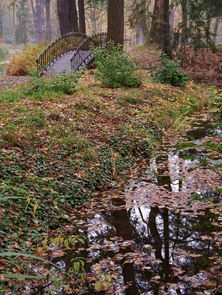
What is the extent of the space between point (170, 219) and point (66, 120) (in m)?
4.46

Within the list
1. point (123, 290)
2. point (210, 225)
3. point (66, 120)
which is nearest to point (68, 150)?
point (66, 120)

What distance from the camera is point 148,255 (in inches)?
199

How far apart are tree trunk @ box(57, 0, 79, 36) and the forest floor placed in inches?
501

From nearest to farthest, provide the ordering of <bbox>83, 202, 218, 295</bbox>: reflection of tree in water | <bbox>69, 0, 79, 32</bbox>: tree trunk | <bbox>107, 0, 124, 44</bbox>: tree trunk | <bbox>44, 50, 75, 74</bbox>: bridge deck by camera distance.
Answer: <bbox>83, 202, 218, 295</bbox>: reflection of tree in water
<bbox>107, 0, 124, 44</bbox>: tree trunk
<bbox>44, 50, 75, 74</bbox>: bridge deck
<bbox>69, 0, 79, 32</bbox>: tree trunk

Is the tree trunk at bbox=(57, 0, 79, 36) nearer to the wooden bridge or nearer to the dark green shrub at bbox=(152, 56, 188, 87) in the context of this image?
the wooden bridge

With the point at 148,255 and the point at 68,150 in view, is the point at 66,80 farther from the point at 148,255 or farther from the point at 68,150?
the point at 148,255

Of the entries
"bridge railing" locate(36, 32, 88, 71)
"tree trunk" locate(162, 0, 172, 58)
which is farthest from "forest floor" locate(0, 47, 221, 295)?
"tree trunk" locate(162, 0, 172, 58)

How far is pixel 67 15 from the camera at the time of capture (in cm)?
2353

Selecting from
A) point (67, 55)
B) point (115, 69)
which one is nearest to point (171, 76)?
point (115, 69)

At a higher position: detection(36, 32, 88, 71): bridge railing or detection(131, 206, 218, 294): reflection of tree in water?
detection(36, 32, 88, 71): bridge railing

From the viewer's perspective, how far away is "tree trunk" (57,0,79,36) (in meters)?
23.3

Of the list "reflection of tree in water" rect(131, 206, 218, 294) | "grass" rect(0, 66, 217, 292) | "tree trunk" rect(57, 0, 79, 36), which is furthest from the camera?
"tree trunk" rect(57, 0, 79, 36)

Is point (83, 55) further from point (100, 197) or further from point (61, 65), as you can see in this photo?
point (100, 197)

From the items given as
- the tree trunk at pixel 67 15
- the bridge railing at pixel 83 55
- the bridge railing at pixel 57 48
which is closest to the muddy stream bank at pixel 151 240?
the bridge railing at pixel 83 55
